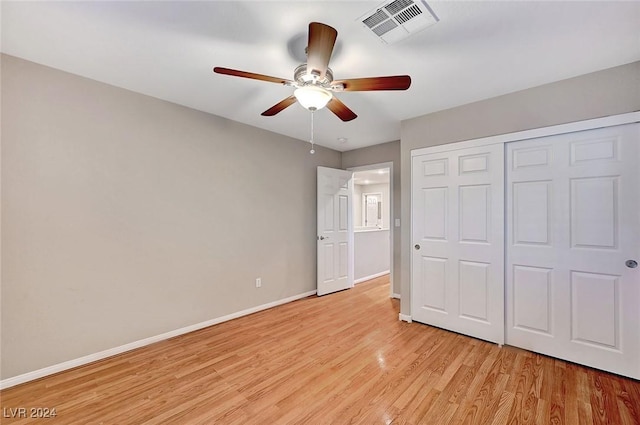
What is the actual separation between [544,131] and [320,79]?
2184 mm

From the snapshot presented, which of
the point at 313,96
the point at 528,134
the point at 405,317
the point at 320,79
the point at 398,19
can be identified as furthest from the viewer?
the point at 405,317

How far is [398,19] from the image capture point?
1.66 m

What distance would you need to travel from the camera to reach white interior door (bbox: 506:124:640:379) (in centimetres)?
216

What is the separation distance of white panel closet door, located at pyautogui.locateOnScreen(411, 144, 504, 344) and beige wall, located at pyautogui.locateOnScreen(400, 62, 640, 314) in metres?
0.14

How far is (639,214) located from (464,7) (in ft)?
6.93

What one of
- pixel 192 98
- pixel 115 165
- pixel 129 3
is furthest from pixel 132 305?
pixel 129 3

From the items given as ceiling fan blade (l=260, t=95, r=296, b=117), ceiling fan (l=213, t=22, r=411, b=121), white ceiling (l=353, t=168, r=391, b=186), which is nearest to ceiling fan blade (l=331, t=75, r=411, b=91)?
ceiling fan (l=213, t=22, r=411, b=121)

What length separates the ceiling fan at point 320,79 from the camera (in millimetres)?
1489

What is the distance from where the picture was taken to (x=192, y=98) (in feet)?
9.19

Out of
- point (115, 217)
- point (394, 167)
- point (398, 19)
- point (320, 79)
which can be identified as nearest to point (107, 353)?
point (115, 217)

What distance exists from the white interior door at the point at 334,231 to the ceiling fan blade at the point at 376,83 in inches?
103

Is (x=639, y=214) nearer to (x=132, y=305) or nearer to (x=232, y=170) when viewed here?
(x=232, y=170)

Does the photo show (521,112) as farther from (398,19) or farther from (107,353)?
(107,353)

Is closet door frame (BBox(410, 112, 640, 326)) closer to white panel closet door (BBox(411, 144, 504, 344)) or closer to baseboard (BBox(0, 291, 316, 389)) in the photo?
white panel closet door (BBox(411, 144, 504, 344))
